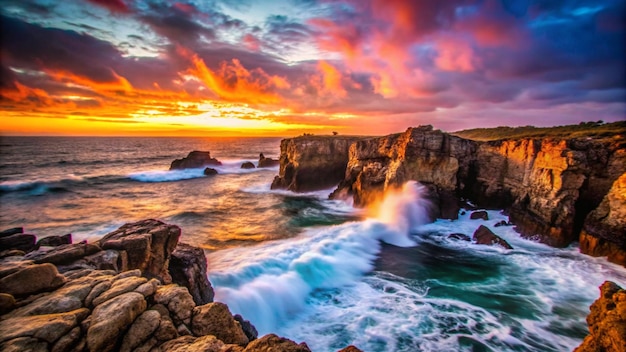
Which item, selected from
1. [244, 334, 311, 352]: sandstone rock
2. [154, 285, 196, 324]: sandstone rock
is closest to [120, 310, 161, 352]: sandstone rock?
[154, 285, 196, 324]: sandstone rock

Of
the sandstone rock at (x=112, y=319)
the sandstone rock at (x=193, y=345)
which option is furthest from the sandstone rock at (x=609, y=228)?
the sandstone rock at (x=112, y=319)

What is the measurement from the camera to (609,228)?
16.1 m

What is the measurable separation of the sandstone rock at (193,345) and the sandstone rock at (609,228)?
21.1m

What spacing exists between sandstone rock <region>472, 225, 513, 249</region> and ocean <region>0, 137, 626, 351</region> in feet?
1.98

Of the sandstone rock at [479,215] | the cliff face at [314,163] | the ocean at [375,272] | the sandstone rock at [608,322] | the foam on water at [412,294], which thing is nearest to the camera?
the sandstone rock at [608,322]

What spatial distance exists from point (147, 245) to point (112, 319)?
4.83 meters

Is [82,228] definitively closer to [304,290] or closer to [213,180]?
[304,290]

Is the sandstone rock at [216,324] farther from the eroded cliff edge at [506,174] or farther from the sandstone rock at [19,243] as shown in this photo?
the eroded cliff edge at [506,174]

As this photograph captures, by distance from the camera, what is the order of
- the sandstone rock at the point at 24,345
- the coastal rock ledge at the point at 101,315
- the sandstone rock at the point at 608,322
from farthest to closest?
the sandstone rock at the point at 608,322
the coastal rock ledge at the point at 101,315
the sandstone rock at the point at 24,345

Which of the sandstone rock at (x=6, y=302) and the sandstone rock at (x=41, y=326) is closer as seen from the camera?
the sandstone rock at (x=41, y=326)

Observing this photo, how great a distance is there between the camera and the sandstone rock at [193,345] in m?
4.83

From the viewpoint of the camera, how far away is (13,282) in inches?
227

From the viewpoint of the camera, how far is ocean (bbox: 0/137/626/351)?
35.9 ft

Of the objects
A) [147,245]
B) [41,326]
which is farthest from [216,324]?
[147,245]
